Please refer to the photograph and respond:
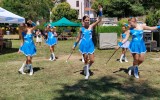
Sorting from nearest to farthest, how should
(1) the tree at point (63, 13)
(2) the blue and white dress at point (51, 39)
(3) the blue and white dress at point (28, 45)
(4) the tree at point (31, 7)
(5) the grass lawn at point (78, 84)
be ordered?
(5) the grass lawn at point (78, 84) < (3) the blue and white dress at point (28, 45) < (2) the blue and white dress at point (51, 39) < (4) the tree at point (31, 7) < (1) the tree at point (63, 13)

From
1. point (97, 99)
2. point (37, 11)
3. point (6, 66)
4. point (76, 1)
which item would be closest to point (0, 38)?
point (6, 66)

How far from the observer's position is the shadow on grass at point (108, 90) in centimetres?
743

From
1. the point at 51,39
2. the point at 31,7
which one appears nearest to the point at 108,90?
the point at 51,39

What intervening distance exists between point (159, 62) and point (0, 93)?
7.59m

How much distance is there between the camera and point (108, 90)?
26.5 ft

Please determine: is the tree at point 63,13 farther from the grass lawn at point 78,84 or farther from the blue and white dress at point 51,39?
the grass lawn at point 78,84

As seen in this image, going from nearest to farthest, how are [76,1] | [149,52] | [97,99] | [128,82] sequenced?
[97,99] → [128,82] → [149,52] → [76,1]

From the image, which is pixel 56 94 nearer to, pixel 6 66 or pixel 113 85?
pixel 113 85

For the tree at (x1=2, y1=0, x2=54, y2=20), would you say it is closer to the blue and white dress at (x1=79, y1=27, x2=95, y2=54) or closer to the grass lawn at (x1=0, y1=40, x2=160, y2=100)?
the grass lawn at (x1=0, y1=40, x2=160, y2=100)

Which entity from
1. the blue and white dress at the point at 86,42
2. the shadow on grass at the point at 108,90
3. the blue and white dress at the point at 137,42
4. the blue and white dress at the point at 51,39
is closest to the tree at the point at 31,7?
the blue and white dress at the point at 51,39

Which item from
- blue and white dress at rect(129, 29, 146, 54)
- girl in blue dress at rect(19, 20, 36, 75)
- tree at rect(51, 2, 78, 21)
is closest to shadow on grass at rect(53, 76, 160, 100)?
blue and white dress at rect(129, 29, 146, 54)

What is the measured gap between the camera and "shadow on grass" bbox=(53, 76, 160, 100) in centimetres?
743

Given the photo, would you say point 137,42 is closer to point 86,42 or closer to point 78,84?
point 86,42

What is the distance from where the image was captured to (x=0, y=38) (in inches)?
794
